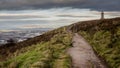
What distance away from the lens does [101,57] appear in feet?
157

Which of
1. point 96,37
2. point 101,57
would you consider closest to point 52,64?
point 101,57

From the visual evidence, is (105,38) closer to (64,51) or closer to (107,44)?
(107,44)

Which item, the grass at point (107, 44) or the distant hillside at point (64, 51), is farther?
the grass at point (107, 44)

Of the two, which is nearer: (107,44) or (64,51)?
(64,51)

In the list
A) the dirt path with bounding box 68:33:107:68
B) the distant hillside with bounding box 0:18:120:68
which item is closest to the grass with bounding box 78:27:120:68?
the distant hillside with bounding box 0:18:120:68

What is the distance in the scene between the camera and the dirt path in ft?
132

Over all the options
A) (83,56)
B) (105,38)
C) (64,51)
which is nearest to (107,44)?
(105,38)

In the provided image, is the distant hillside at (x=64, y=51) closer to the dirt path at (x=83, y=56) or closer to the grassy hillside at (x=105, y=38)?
the grassy hillside at (x=105, y=38)

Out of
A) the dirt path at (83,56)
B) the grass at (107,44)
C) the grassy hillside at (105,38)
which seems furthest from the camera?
the grassy hillside at (105,38)

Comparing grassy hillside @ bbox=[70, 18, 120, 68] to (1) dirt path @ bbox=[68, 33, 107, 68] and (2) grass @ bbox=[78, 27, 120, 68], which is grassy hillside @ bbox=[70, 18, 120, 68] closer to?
(2) grass @ bbox=[78, 27, 120, 68]

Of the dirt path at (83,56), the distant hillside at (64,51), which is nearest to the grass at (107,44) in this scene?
the distant hillside at (64,51)

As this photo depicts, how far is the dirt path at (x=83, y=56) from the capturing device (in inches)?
1590

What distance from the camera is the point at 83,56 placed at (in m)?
45.5

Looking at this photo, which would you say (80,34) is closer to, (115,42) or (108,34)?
(108,34)
